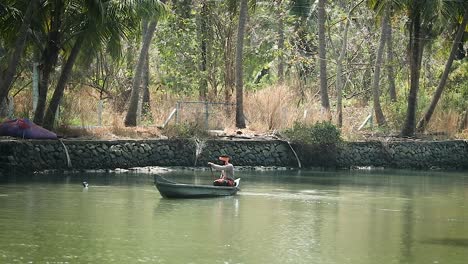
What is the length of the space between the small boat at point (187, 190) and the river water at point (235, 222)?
9.7 inches

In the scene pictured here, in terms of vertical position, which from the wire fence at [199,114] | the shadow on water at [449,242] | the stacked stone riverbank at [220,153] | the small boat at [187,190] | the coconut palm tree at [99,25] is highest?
the coconut palm tree at [99,25]

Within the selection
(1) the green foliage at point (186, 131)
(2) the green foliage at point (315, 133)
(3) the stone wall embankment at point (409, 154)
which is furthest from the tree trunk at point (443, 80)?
(1) the green foliage at point (186, 131)

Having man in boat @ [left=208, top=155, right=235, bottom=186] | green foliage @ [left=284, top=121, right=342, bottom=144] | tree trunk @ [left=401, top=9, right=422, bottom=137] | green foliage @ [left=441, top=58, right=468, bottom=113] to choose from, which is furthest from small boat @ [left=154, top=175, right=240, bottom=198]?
green foliage @ [left=441, top=58, right=468, bottom=113]

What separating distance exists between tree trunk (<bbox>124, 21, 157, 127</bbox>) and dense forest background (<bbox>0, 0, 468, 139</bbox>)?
0.05 metres

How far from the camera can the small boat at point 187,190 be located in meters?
25.1

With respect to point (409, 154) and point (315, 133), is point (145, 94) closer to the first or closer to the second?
point (315, 133)

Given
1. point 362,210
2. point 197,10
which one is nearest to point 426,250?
point 362,210

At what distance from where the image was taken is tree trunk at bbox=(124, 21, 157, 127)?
35.6 m

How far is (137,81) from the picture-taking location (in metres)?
35.8

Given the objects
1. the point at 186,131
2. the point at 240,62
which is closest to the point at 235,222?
the point at 186,131

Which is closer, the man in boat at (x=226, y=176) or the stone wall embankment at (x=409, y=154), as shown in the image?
the man in boat at (x=226, y=176)

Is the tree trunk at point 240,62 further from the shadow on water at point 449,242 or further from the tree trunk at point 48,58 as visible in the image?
the shadow on water at point 449,242

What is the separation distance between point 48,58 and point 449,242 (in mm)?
17331

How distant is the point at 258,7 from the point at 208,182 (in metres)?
17.3
